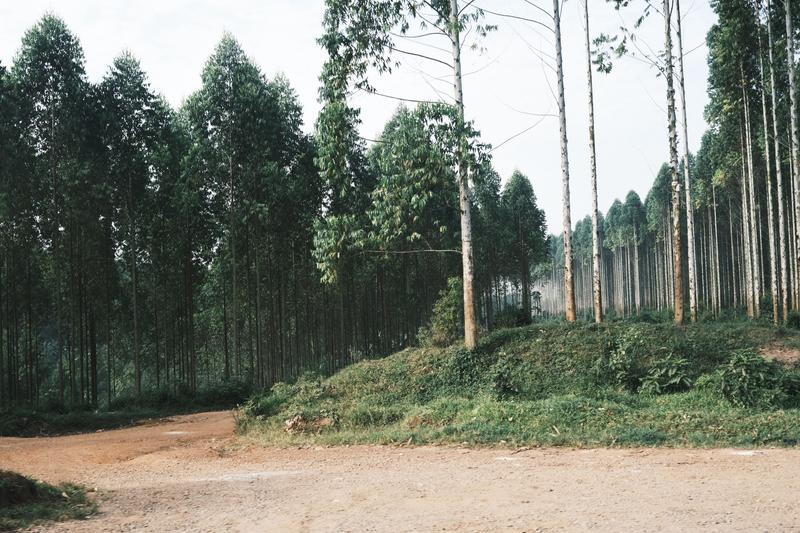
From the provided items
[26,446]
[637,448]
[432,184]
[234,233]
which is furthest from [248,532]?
[234,233]

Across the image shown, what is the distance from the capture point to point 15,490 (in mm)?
7051

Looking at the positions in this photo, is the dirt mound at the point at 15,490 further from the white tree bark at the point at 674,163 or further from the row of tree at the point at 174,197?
the white tree bark at the point at 674,163

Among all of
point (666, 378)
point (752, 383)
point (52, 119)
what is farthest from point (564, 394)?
point (52, 119)

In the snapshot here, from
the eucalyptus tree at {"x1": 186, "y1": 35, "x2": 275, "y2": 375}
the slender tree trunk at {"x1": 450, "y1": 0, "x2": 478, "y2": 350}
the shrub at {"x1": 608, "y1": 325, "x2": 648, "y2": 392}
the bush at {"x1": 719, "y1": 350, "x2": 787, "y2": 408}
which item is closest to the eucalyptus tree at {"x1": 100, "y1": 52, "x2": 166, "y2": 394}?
the eucalyptus tree at {"x1": 186, "y1": 35, "x2": 275, "y2": 375}

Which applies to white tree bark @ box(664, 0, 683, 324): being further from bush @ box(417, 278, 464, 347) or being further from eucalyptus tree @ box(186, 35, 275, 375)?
eucalyptus tree @ box(186, 35, 275, 375)

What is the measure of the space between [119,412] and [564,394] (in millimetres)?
12890

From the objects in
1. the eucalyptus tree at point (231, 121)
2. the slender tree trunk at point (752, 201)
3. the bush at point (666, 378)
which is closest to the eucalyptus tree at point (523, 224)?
the slender tree trunk at point (752, 201)

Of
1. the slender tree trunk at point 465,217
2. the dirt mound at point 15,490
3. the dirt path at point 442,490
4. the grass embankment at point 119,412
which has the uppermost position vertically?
the slender tree trunk at point 465,217

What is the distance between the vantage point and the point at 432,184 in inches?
627

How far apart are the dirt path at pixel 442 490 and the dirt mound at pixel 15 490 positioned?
2.40 ft

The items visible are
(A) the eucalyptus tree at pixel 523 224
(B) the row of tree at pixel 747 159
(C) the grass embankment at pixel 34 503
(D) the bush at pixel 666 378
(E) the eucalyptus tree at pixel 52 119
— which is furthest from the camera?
(A) the eucalyptus tree at pixel 523 224

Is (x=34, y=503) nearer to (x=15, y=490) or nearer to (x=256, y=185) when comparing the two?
(x=15, y=490)

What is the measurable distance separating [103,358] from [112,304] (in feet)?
68.1

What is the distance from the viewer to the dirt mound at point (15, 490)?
6.91m
